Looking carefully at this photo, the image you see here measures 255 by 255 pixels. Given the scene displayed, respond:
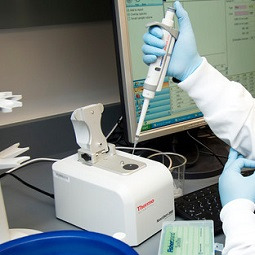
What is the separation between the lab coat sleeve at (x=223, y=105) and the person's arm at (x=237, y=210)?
0.07 metres

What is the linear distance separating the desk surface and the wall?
0.52ft

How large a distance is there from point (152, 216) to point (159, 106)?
0.97 feet

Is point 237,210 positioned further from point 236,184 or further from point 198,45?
point 198,45

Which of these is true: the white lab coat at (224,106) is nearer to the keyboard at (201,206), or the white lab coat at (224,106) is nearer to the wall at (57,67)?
the keyboard at (201,206)

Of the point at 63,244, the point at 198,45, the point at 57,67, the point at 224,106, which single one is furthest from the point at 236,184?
the point at 57,67

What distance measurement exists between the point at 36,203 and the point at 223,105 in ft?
1.34

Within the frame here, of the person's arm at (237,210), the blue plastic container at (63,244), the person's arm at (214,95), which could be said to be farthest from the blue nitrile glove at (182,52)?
the blue plastic container at (63,244)

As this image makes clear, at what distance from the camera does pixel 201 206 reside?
0.70 meters

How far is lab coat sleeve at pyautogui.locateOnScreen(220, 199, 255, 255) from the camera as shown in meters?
0.52

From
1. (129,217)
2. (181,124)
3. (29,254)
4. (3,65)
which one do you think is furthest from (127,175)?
(3,65)

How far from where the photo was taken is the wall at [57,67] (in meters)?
0.98

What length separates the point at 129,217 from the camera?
0.60m

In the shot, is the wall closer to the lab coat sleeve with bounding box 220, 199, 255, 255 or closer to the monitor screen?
the monitor screen

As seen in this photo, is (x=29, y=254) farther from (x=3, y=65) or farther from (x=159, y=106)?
(x=3, y=65)
